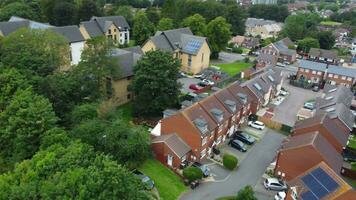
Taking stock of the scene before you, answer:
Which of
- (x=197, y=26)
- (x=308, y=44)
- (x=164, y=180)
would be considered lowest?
(x=164, y=180)

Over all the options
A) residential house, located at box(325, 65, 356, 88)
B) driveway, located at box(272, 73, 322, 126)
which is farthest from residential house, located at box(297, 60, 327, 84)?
driveway, located at box(272, 73, 322, 126)

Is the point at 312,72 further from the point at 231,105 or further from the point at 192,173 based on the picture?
the point at 192,173

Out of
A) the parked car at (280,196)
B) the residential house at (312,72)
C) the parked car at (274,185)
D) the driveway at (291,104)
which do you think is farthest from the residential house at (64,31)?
the residential house at (312,72)

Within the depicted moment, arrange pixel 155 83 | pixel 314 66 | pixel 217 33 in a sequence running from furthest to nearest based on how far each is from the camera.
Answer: pixel 217 33 < pixel 314 66 < pixel 155 83

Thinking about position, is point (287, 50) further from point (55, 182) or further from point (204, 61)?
point (55, 182)

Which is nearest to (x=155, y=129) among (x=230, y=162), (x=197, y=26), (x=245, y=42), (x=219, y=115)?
(x=219, y=115)

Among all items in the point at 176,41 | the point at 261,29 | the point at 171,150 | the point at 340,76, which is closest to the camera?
the point at 171,150

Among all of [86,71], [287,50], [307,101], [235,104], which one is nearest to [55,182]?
[86,71]
